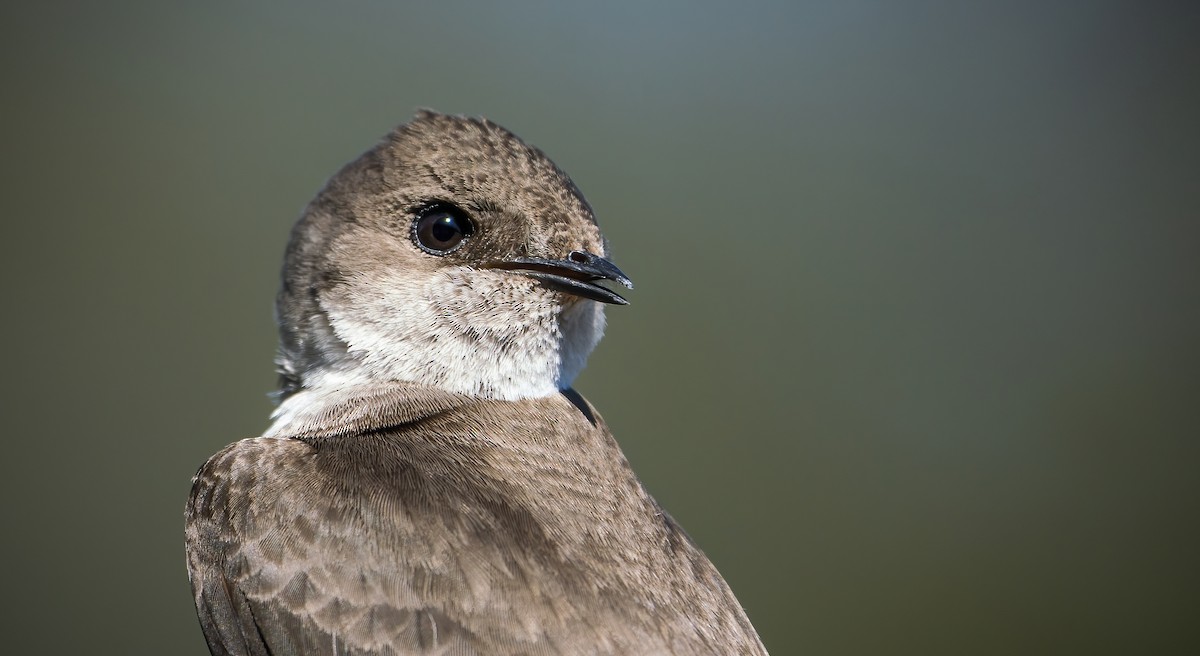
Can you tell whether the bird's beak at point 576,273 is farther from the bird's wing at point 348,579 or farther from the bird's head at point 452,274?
the bird's wing at point 348,579

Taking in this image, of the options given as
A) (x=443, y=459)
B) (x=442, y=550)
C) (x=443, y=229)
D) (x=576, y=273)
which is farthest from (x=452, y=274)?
(x=442, y=550)

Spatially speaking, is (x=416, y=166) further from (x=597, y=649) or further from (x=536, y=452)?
(x=597, y=649)

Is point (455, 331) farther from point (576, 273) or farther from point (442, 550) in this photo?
point (442, 550)

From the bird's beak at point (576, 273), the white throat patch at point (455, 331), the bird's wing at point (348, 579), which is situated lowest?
the bird's wing at point (348, 579)

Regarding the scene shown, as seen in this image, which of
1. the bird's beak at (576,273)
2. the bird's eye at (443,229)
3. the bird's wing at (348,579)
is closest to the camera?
the bird's wing at (348,579)

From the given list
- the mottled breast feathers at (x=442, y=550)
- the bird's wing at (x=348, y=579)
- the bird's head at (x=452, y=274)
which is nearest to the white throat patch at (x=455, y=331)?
the bird's head at (x=452, y=274)

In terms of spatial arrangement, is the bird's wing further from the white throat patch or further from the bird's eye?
the bird's eye

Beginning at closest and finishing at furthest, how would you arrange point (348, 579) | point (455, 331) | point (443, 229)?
1. point (348, 579)
2. point (455, 331)
3. point (443, 229)

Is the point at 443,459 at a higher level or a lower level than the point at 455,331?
lower
